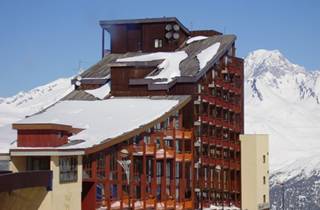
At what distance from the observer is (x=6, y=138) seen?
216ft

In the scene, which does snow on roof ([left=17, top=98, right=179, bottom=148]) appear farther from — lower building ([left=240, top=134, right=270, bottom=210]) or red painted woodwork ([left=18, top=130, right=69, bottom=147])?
lower building ([left=240, top=134, right=270, bottom=210])

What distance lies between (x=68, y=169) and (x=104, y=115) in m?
21.1

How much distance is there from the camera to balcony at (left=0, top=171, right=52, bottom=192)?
1771 inches

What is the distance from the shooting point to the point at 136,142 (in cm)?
6862


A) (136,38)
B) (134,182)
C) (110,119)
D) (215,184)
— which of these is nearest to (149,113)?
(110,119)

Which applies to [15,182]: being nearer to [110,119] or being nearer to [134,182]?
[134,182]

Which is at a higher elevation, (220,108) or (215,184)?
(220,108)

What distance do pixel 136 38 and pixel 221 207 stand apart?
25.1m

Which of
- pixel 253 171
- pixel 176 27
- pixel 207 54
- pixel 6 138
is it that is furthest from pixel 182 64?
pixel 6 138

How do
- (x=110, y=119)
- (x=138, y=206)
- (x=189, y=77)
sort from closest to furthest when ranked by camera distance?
(x=138, y=206), (x=110, y=119), (x=189, y=77)

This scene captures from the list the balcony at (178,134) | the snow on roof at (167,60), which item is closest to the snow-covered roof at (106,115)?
the balcony at (178,134)

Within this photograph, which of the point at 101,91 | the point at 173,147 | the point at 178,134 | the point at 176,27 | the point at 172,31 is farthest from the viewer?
the point at 172,31

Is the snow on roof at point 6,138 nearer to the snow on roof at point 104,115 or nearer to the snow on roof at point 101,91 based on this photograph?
the snow on roof at point 104,115

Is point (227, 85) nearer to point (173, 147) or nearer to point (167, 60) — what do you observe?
point (167, 60)
